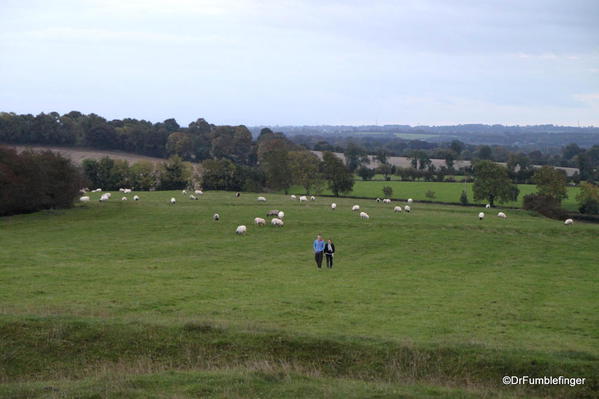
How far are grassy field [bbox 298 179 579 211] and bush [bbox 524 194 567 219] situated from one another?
13.0 m

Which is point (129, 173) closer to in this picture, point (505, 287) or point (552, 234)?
point (552, 234)

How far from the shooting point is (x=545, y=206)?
77.0m

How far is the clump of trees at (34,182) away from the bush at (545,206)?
57.6 metres

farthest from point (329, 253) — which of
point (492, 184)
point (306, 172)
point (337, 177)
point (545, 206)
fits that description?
point (306, 172)

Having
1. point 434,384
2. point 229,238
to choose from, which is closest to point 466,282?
point 434,384

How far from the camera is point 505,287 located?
A: 1093 inches

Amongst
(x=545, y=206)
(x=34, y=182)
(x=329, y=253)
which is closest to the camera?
(x=329, y=253)

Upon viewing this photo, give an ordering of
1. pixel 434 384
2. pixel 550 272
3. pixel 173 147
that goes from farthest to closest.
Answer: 1. pixel 173 147
2. pixel 550 272
3. pixel 434 384

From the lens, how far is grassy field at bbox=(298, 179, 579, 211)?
10012 centimetres

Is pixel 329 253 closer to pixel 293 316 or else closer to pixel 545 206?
pixel 293 316

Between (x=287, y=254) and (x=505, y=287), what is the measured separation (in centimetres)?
1461

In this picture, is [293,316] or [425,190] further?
[425,190]

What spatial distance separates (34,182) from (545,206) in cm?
6247

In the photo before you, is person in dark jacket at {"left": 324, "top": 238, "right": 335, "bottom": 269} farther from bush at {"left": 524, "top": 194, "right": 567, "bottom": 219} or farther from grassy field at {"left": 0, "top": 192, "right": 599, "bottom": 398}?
bush at {"left": 524, "top": 194, "right": 567, "bottom": 219}
